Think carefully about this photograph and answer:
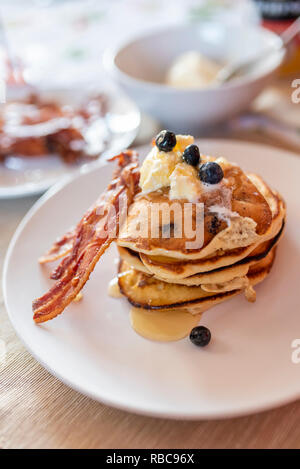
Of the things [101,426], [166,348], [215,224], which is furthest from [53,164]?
[101,426]

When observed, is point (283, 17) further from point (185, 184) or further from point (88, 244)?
point (88, 244)

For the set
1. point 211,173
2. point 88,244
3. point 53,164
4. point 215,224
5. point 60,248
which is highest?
point 211,173

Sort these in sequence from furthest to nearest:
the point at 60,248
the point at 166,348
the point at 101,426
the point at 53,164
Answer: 1. the point at 53,164
2. the point at 60,248
3. the point at 166,348
4. the point at 101,426

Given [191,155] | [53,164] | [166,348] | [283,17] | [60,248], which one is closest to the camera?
[166,348]

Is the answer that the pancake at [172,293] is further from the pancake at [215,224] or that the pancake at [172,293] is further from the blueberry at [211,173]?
the blueberry at [211,173]

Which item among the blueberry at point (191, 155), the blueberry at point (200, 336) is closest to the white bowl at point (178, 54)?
the blueberry at point (191, 155)

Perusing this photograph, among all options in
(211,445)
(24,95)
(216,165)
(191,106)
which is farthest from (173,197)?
(24,95)
